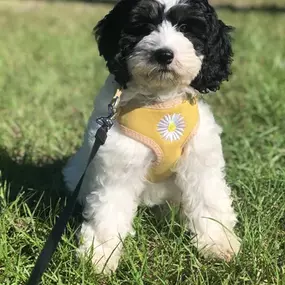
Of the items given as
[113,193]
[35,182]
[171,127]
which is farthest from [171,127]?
[35,182]

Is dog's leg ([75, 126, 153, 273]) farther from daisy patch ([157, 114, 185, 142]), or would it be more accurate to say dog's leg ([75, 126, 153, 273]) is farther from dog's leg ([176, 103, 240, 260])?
dog's leg ([176, 103, 240, 260])

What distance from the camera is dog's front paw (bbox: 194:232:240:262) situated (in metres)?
3.26

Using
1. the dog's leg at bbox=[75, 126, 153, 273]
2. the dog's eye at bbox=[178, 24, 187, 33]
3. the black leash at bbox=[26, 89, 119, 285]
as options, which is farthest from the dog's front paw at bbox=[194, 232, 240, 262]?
the dog's eye at bbox=[178, 24, 187, 33]

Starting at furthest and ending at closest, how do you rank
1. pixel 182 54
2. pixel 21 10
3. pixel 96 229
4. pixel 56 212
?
1. pixel 21 10
2. pixel 56 212
3. pixel 96 229
4. pixel 182 54

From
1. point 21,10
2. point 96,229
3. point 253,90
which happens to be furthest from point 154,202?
point 21,10

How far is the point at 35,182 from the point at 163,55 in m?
1.73

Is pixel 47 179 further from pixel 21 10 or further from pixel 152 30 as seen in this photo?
pixel 21 10

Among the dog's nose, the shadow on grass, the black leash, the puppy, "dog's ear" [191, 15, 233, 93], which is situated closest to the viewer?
the black leash

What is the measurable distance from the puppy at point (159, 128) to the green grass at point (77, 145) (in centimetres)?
13

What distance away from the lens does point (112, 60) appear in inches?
126

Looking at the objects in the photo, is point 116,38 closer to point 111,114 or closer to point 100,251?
point 111,114

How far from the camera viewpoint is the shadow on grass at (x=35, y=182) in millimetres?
3873

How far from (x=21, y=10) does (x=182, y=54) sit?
33.7 feet

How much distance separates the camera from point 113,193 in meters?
3.33
